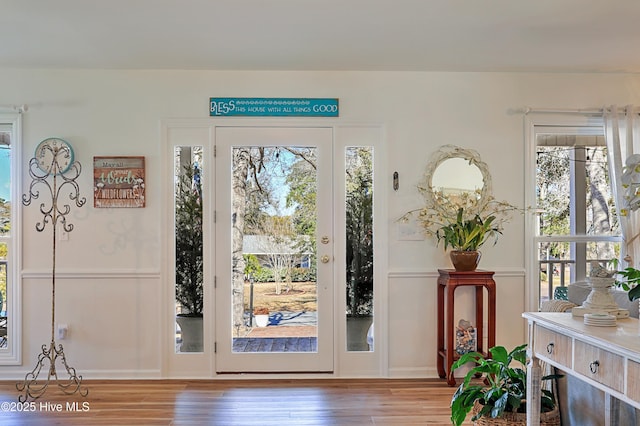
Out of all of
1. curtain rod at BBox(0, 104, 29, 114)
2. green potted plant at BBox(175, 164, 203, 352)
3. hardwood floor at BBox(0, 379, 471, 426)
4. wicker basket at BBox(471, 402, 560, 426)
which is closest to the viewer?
wicker basket at BBox(471, 402, 560, 426)

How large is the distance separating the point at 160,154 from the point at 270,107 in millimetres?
943

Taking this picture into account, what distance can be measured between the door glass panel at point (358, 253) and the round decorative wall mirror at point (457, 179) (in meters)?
0.49

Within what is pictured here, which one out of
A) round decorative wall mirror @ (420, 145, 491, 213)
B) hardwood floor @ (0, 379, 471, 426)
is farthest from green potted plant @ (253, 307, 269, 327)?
round decorative wall mirror @ (420, 145, 491, 213)

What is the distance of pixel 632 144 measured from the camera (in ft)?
11.9

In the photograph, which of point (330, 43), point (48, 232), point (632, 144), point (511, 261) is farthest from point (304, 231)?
point (632, 144)

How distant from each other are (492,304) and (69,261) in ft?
A: 10.7

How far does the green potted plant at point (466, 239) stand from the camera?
343 centimetres

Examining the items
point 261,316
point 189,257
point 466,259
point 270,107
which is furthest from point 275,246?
point 466,259

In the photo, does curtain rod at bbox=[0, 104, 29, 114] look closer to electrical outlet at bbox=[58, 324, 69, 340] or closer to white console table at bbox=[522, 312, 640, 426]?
electrical outlet at bbox=[58, 324, 69, 340]

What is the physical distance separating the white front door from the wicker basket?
4.89ft

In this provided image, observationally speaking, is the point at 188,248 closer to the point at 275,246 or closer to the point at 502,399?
the point at 275,246

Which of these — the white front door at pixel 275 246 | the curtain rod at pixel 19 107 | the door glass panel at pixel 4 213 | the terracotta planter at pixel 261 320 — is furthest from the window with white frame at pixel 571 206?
the door glass panel at pixel 4 213

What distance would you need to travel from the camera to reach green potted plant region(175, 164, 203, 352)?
3.67 m

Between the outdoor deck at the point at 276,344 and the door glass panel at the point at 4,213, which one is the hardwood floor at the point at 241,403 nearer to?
the outdoor deck at the point at 276,344
